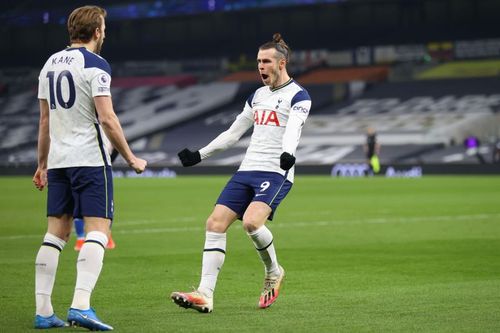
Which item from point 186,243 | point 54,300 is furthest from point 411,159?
point 54,300

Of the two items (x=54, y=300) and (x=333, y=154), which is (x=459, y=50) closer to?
(x=333, y=154)

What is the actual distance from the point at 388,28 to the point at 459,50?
184 inches

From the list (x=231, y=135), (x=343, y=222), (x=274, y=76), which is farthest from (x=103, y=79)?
(x=343, y=222)

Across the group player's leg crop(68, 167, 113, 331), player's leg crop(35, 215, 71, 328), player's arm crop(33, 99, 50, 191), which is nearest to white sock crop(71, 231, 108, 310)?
player's leg crop(68, 167, 113, 331)

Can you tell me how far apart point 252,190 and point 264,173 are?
0.19 meters

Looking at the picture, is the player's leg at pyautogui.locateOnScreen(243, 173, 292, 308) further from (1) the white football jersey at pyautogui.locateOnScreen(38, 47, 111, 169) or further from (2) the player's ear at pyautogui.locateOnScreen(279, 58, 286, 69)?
(1) the white football jersey at pyautogui.locateOnScreen(38, 47, 111, 169)

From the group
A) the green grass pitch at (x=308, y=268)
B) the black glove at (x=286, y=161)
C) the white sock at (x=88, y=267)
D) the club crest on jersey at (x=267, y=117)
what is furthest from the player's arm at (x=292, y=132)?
the white sock at (x=88, y=267)

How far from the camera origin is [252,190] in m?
9.88

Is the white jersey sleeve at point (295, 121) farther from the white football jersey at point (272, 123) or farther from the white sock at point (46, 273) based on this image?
the white sock at point (46, 273)

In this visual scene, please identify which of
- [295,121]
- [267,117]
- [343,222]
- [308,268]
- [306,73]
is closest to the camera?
[295,121]

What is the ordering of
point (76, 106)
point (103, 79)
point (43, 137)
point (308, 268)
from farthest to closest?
point (308, 268)
point (43, 137)
point (76, 106)
point (103, 79)

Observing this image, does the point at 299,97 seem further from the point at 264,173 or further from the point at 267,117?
the point at 264,173

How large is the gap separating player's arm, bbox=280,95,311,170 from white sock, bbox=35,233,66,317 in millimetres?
1988

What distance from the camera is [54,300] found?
10203 millimetres
